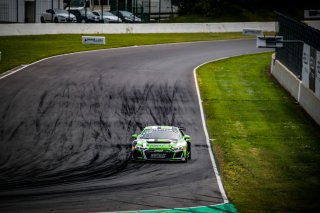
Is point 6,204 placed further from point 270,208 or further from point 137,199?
point 270,208

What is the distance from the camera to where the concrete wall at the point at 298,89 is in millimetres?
33219

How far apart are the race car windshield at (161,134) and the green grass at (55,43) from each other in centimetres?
1927

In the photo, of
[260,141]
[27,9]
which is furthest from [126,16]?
[260,141]

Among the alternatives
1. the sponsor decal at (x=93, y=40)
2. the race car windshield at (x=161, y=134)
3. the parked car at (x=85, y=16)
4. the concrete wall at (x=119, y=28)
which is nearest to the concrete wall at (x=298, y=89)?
the race car windshield at (x=161, y=134)

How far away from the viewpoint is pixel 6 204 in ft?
63.5

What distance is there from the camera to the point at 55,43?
56.2 metres

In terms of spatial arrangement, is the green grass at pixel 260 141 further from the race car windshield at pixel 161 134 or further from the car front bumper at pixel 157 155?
the race car windshield at pixel 161 134

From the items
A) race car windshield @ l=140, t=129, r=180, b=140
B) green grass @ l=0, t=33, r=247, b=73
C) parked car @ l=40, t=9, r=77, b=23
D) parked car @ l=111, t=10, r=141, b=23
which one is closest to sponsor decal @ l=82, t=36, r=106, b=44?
green grass @ l=0, t=33, r=247, b=73

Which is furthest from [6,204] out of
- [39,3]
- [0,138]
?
[39,3]

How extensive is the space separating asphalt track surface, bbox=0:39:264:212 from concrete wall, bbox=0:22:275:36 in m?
8.85

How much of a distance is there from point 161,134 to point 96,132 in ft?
16.5

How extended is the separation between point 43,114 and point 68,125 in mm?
2338

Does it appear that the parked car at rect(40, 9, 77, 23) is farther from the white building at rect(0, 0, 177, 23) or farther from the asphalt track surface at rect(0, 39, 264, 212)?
the asphalt track surface at rect(0, 39, 264, 212)

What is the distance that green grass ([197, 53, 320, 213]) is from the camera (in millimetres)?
21531
